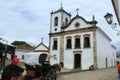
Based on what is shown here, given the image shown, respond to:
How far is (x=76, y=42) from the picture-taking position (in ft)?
91.9

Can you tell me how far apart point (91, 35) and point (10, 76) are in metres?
25.1

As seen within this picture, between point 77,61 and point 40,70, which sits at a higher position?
point 40,70

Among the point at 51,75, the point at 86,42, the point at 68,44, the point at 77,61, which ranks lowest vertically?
the point at 77,61

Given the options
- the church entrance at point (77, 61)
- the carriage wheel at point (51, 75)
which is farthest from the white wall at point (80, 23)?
the carriage wheel at point (51, 75)

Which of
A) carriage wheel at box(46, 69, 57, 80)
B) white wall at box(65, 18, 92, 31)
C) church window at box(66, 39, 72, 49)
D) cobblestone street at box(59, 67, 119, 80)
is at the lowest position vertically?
cobblestone street at box(59, 67, 119, 80)

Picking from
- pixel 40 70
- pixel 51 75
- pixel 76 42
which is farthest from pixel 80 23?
pixel 40 70

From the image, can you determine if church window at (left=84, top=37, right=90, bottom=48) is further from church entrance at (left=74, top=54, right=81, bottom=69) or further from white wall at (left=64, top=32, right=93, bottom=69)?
church entrance at (left=74, top=54, right=81, bottom=69)

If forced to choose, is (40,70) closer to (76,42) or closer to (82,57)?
(82,57)

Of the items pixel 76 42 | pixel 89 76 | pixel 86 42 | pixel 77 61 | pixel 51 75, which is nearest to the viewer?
pixel 51 75

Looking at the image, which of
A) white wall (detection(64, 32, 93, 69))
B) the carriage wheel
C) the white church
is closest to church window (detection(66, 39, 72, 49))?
the white church

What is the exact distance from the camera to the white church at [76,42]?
26203mm

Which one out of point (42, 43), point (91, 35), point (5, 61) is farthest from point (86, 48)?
point (5, 61)

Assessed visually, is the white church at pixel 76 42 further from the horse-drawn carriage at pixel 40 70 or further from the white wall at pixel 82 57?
the horse-drawn carriage at pixel 40 70

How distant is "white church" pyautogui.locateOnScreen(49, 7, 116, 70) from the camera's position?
26.2 metres
